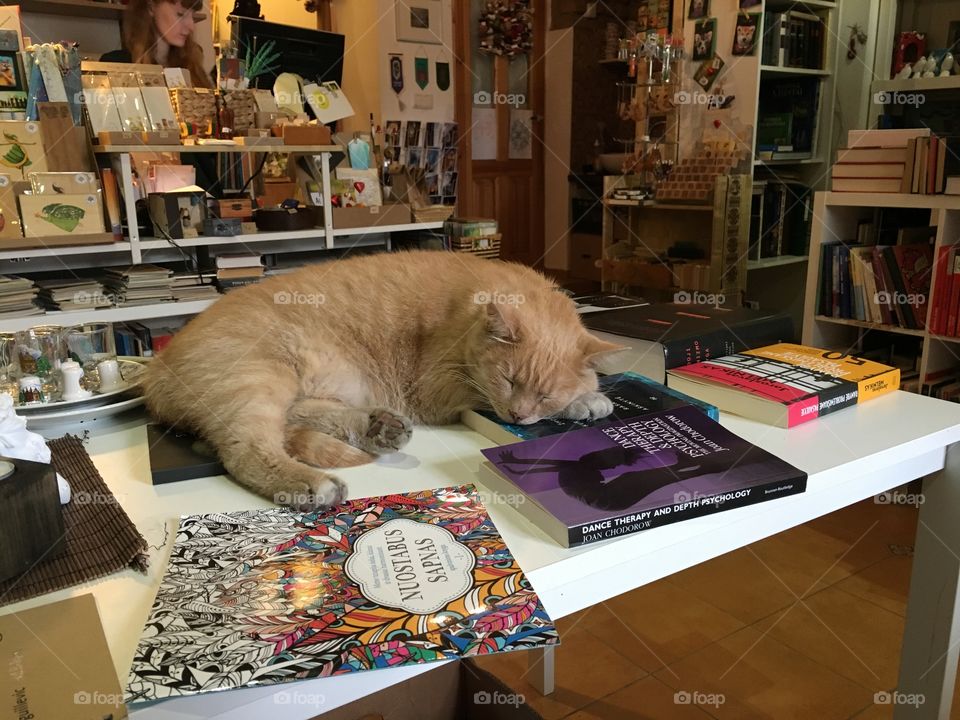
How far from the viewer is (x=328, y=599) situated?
613 millimetres

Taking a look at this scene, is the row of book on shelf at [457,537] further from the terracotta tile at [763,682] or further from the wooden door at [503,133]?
the wooden door at [503,133]

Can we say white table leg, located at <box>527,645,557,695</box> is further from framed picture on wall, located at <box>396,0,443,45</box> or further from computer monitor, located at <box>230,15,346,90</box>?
framed picture on wall, located at <box>396,0,443,45</box>

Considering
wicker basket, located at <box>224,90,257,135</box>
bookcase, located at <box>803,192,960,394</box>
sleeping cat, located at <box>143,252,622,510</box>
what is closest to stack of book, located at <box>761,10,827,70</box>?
bookcase, located at <box>803,192,960,394</box>

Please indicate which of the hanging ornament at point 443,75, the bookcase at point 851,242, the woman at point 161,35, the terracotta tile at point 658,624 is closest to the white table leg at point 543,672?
the terracotta tile at point 658,624

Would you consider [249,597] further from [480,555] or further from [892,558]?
[892,558]

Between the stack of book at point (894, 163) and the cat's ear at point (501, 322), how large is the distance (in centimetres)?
208

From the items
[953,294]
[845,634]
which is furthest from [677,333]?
[953,294]

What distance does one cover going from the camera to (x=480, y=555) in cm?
69

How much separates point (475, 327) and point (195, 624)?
630 millimetres

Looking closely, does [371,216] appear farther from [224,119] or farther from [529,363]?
[529,363]

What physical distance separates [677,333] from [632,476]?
0.51 metres

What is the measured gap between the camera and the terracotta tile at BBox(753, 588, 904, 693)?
1.64 meters

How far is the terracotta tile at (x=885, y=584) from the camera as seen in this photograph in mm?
1890

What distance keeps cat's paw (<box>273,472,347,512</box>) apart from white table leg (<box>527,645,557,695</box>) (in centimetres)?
99
